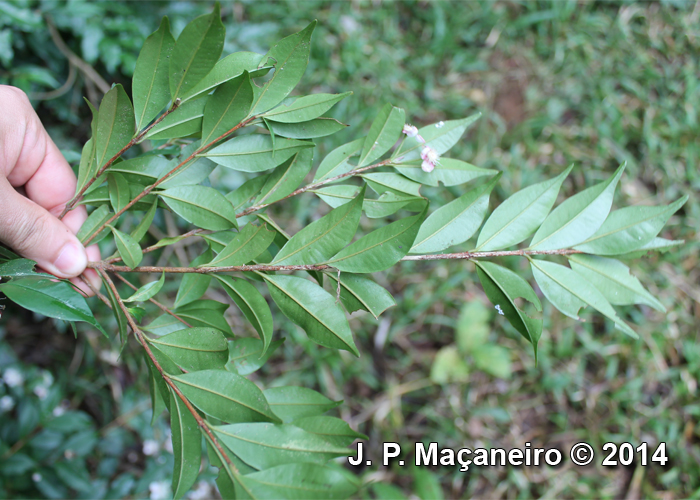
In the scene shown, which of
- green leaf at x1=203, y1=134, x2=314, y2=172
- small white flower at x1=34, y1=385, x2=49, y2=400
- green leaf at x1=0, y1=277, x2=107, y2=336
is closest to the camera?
green leaf at x1=0, y1=277, x2=107, y2=336

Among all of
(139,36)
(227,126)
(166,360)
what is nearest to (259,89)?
(227,126)

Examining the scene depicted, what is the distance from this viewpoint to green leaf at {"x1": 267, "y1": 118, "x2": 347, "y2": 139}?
68 centimetres

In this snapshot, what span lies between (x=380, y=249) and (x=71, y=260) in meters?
0.55

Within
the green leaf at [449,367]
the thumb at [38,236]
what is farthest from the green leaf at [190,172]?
the green leaf at [449,367]

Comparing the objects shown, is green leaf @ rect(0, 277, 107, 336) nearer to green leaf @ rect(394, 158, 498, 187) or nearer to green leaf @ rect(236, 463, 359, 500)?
green leaf @ rect(236, 463, 359, 500)

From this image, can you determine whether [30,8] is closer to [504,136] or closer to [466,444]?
[504,136]

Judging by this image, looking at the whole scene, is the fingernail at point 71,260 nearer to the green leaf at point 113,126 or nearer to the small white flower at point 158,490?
the green leaf at point 113,126

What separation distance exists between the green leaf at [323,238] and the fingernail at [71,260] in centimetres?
39

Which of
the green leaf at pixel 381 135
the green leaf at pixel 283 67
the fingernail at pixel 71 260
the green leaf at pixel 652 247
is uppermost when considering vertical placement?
the green leaf at pixel 283 67

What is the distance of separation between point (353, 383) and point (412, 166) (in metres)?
1.29

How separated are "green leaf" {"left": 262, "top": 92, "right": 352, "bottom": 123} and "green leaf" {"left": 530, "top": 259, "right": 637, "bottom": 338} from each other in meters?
0.39

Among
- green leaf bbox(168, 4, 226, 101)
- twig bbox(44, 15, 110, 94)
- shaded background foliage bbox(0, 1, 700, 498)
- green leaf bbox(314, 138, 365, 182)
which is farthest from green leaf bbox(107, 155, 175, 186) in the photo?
twig bbox(44, 15, 110, 94)

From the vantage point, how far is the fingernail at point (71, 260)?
0.77m

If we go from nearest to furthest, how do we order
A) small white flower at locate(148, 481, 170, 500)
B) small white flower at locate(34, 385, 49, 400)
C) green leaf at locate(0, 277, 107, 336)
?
1. green leaf at locate(0, 277, 107, 336)
2. small white flower at locate(148, 481, 170, 500)
3. small white flower at locate(34, 385, 49, 400)
